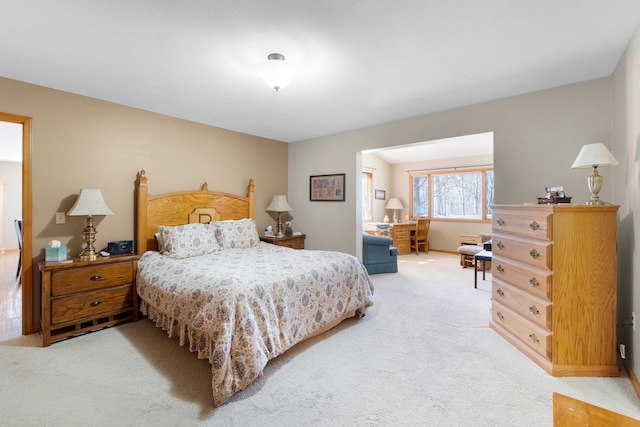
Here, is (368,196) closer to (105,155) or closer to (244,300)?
(105,155)

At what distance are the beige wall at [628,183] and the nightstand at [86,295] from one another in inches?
168

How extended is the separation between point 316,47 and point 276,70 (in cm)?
35

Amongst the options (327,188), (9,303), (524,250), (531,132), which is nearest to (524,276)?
(524,250)

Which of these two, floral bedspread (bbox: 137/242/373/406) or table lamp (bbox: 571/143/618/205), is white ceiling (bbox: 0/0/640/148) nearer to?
table lamp (bbox: 571/143/618/205)

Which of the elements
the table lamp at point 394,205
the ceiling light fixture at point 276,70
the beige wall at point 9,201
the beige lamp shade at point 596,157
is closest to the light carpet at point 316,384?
the beige lamp shade at point 596,157

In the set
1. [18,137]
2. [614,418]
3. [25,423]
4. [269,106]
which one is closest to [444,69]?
[269,106]

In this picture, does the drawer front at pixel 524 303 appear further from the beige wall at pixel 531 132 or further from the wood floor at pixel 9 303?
the wood floor at pixel 9 303

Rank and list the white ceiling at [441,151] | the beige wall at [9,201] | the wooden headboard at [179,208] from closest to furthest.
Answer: the wooden headboard at [179,208], the white ceiling at [441,151], the beige wall at [9,201]

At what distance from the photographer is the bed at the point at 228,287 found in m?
1.87

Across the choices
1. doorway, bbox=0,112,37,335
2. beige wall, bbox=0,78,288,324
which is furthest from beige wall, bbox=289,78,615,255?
doorway, bbox=0,112,37,335

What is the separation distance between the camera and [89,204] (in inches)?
110

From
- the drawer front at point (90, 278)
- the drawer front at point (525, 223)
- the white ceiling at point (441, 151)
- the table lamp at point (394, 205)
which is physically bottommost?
the drawer front at point (90, 278)

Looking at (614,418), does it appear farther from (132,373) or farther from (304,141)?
(304,141)

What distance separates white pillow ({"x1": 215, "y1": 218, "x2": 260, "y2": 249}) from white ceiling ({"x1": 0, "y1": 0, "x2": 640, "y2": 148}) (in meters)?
1.61
